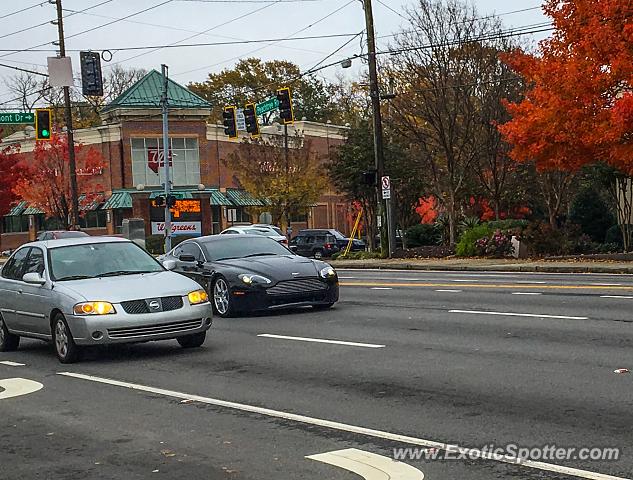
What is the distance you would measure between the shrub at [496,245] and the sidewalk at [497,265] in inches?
25.0

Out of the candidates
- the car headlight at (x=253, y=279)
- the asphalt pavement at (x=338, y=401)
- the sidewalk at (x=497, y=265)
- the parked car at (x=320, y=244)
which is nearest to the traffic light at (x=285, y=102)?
the sidewalk at (x=497, y=265)

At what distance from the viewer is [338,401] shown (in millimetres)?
9320

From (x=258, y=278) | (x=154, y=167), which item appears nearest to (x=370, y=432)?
(x=258, y=278)

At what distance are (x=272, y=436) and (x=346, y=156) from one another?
1364 inches

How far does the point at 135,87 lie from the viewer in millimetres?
69125

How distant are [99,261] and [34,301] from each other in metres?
1.00

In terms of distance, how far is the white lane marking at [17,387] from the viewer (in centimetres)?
1072

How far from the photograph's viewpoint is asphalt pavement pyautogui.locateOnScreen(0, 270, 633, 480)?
279 inches

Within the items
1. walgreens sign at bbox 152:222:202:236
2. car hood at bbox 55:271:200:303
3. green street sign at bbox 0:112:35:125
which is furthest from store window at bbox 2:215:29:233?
car hood at bbox 55:271:200:303

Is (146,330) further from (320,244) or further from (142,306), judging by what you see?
(320,244)

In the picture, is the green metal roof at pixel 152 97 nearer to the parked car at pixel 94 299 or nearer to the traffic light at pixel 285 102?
the traffic light at pixel 285 102

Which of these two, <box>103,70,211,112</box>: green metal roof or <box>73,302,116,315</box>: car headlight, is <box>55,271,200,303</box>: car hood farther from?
<box>103,70,211,112</box>: green metal roof

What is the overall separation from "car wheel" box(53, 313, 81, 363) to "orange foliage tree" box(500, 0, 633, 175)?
1711 centimetres

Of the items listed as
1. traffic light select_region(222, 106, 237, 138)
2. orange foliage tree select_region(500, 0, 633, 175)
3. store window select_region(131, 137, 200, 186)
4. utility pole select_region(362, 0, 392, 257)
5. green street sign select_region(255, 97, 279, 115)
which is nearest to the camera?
orange foliage tree select_region(500, 0, 633, 175)
